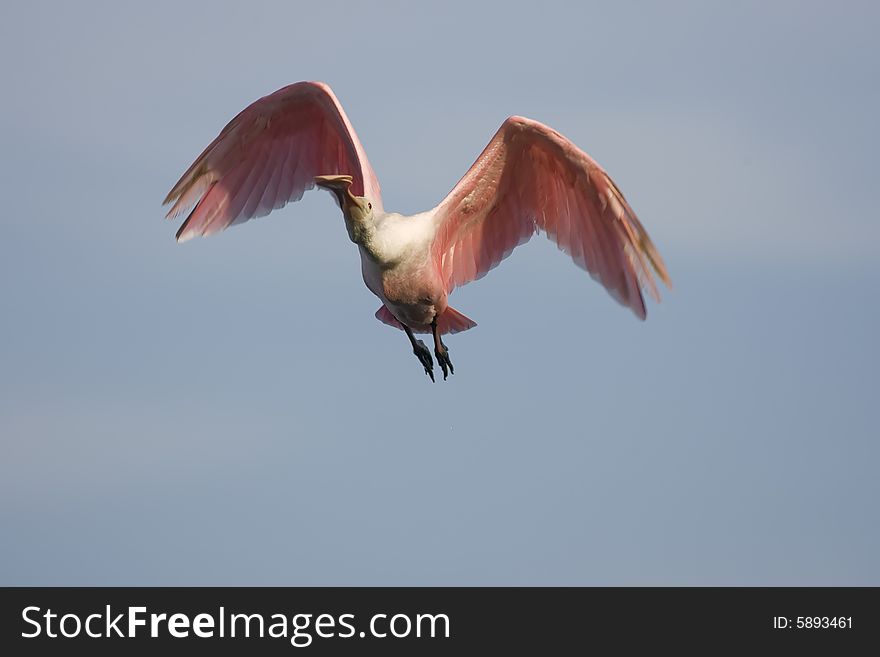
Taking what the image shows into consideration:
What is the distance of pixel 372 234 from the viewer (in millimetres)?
17734

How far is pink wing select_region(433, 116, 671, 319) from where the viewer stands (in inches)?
706

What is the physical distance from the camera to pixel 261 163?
20.0m

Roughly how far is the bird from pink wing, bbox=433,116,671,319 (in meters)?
0.01

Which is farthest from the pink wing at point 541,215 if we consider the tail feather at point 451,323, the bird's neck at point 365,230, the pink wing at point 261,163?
the pink wing at point 261,163

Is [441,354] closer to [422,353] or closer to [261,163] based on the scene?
[422,353]

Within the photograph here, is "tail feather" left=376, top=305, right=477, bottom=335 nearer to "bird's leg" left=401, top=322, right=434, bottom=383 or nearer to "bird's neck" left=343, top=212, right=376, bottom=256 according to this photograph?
"bird's leg" left=401, top=322, right=434, bottom=383

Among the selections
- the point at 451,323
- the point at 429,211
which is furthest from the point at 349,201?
the point at 451,323

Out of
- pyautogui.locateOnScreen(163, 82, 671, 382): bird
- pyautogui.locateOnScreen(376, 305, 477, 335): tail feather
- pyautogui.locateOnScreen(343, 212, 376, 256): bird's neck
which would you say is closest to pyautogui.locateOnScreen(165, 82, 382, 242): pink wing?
pyautogui.locateOnScreen(163, 82, 671, 382): bird

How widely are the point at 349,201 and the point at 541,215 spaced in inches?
103

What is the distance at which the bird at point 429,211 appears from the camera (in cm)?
1789

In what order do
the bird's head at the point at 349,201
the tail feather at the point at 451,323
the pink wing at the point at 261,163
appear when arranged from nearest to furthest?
the bird's head at the point at 349,201 → the tail feather at the point at 451,323 → the pink wing at the point at 261,163

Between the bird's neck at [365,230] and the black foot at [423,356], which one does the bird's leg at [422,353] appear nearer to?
the black foot at [423,356]

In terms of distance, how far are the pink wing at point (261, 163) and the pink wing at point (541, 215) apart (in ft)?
5.39
